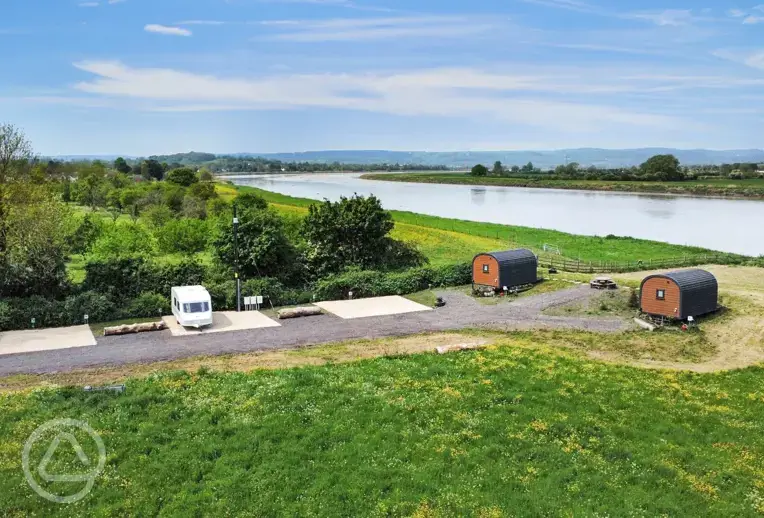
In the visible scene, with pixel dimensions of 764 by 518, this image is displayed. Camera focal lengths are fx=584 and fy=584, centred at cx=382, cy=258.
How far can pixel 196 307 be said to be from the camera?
2448 centimetres

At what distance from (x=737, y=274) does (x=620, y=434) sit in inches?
1052

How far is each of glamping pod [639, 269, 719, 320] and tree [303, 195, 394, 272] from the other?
15.8m

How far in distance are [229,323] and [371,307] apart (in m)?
6.93

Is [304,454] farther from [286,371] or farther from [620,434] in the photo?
[620,434]

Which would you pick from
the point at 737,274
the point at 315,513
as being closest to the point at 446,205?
the point at 737,274

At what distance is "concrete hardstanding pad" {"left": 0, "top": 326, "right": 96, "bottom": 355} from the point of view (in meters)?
21.8

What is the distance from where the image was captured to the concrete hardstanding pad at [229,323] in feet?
79.4

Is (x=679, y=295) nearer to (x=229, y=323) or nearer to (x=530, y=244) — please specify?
(x=229, y=323)

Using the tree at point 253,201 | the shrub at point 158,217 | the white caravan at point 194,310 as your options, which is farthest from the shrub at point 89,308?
the shrub at point 158,217

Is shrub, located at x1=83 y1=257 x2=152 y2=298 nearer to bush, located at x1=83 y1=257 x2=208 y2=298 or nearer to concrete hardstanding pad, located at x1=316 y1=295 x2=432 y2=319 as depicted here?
bush, located at x1=83 y1=257 x2=208 y2=298

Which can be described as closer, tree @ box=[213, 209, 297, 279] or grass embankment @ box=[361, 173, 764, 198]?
tree @ box=[213, 209, 297, 279]

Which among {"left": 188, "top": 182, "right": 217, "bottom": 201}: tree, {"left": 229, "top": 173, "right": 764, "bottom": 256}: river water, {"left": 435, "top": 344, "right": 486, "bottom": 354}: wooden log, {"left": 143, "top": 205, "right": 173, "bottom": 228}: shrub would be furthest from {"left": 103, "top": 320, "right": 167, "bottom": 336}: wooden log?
{"left": 229, "top": 173, "right": 764, "bottom": 256}: river water

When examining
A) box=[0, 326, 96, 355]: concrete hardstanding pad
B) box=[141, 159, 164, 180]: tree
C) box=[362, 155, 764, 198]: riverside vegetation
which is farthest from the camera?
box=[141, 159, 164, 180]: tree

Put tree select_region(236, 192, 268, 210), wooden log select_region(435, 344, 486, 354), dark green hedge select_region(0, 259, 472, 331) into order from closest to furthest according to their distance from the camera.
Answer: wooden log select_region(435, 344, 486, 354) → dark green hedge select_region(0, 259, 472, 331) → tree select_region(236, 192, 268, 210)
